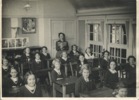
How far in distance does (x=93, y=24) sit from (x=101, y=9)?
0.09 metres

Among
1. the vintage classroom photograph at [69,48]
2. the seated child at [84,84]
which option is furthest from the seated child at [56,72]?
the seated child at [84,84]

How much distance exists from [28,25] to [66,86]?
372 millimetres

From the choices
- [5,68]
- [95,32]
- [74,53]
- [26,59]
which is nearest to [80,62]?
[74,53]

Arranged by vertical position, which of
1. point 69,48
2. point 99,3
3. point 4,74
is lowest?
point 4,74

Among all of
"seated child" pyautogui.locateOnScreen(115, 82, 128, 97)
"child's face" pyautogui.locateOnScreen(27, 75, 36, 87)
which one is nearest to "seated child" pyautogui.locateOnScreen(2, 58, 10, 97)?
"child's face" pyautogui.locateOnScreen(27, 75, 36, 87)

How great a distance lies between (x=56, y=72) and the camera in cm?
157

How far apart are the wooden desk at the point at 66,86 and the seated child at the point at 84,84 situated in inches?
0.9

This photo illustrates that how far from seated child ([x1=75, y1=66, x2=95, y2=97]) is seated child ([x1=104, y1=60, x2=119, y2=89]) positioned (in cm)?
8

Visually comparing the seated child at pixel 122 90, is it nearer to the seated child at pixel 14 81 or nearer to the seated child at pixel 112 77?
the seated child at pixel 112 77

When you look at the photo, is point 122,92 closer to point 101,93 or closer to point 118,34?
point 101,93

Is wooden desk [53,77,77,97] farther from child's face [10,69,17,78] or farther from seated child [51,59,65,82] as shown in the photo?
child's face [10,69,17,78]

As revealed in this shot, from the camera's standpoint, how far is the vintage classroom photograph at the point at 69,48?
4.89 ft

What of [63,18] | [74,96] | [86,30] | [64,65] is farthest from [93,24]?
[74,96]

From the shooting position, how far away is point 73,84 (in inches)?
60.3
